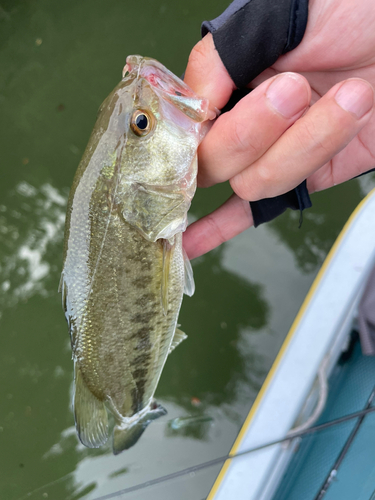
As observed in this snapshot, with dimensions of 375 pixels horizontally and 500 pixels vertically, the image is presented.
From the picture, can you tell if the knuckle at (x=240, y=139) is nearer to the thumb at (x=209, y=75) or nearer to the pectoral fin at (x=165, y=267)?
the thumb at (x=209, y=75)

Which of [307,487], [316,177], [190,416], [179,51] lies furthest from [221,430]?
[179,51]

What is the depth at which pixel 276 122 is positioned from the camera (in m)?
0.87

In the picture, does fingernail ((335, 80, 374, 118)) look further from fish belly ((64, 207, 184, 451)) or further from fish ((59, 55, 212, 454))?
fish belly ((64, 207, 184, 451))

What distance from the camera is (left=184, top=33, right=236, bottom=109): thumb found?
98 centimetres

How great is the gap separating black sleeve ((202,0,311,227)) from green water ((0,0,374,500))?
1276 mm

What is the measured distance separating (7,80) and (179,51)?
1.39m

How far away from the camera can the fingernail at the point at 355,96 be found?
0.77 meters

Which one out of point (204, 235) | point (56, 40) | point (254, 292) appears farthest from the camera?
point (56, 40)

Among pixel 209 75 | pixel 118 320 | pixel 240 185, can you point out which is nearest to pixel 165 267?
pixel 118 320

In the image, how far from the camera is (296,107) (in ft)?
2.77

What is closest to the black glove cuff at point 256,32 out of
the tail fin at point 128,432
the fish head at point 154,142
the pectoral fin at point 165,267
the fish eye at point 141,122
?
the fish head at point 154,142

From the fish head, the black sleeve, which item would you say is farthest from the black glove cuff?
the fish head

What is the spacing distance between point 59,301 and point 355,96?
2106 mm

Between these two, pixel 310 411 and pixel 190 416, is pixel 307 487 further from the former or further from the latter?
pixel 190 416
